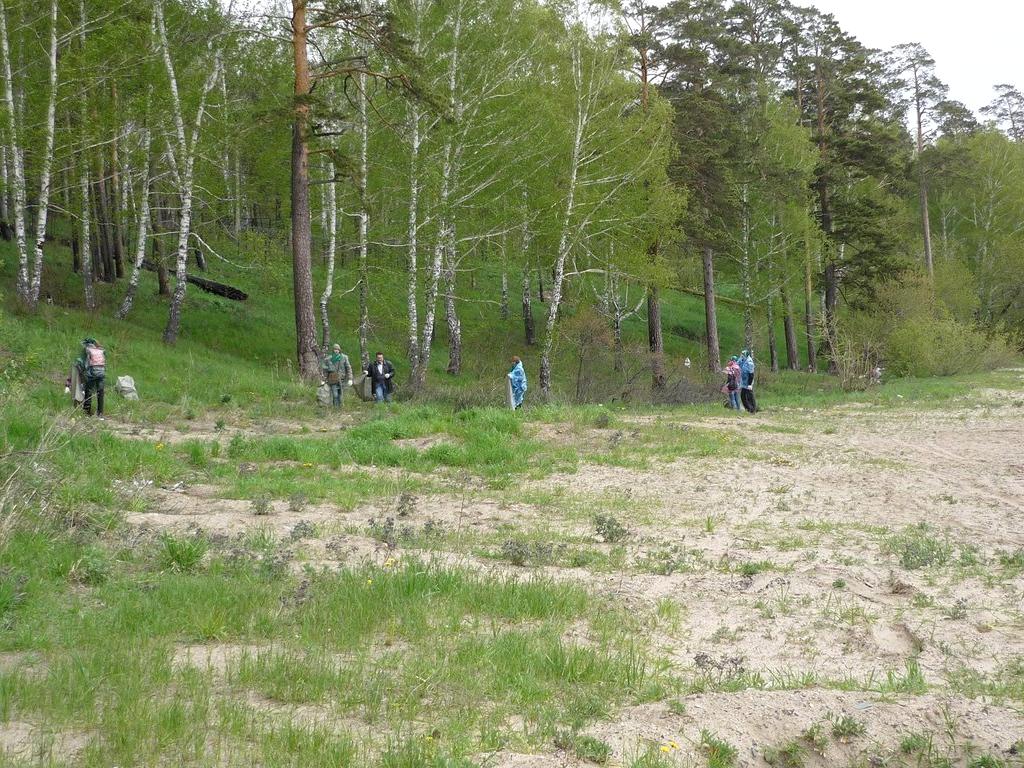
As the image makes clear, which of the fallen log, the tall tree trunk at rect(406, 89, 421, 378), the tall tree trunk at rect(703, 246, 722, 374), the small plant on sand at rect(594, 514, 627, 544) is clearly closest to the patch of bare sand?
the small plant on sand at rect(594, 514, 627, 544)

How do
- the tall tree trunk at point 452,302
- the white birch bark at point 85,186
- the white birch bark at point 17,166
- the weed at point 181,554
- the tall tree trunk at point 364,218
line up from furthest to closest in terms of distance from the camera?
1. the tall tree trunk at point 452,302
2. the tall tree trunk at point 364,218
3. the white birch bark at point 85,186
4. the white birch bark at point 17,166
5. the weed at point 181,554

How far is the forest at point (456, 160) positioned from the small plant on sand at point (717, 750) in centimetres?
1638

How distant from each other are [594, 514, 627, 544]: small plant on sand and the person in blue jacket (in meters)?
13.2

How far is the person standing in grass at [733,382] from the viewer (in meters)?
21.4

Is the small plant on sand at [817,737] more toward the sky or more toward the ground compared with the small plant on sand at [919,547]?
more toward the ground

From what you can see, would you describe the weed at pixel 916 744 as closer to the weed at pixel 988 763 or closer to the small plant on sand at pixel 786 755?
the weed at pixel 988 763

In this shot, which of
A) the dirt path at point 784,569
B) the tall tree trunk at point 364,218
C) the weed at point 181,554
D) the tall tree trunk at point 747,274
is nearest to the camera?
the dirt path at point 784,569

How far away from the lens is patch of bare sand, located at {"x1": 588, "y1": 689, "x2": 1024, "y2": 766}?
13.4ft

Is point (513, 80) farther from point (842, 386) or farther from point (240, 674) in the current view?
point (240, 674)

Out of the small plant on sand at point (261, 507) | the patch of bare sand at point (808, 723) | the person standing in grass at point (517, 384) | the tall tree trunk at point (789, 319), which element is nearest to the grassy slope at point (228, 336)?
the tall tree trunk at point (789, 319)

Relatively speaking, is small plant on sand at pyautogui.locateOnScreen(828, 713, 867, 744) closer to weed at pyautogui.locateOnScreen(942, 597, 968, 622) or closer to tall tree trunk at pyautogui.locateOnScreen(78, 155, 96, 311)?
weed at pyautogui.locateOnScreen(942, 597, 968, 622)

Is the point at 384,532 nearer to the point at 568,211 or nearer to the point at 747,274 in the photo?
the point at 568,211

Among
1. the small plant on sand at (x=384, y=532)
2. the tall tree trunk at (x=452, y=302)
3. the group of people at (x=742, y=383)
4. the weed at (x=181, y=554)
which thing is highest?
the tall tree trunk at (x=452, y=302)

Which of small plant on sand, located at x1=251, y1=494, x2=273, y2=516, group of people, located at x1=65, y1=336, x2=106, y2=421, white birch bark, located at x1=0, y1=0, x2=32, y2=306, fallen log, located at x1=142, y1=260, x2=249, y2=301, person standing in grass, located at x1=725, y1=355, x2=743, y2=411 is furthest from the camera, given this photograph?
fallen log, located at x1=142, y1=260, x2=249, y2=301
